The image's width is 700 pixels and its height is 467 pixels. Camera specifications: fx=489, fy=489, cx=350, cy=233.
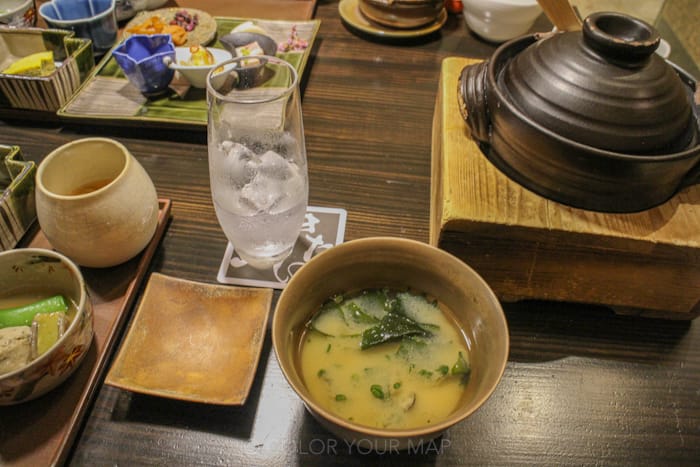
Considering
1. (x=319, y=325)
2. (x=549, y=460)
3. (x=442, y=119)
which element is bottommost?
(x=549, y=460)

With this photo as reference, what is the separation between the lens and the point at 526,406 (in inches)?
38.4

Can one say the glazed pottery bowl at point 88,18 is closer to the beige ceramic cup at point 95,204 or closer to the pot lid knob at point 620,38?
the beige ceramic cup at point 95,204

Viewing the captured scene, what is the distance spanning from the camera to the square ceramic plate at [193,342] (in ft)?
2.97

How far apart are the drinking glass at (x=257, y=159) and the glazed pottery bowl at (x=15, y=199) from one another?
1.56ft

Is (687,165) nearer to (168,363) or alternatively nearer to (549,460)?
(549,460)

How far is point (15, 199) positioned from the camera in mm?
1151

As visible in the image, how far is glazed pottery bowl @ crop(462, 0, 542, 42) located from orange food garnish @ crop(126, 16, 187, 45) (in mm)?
1145

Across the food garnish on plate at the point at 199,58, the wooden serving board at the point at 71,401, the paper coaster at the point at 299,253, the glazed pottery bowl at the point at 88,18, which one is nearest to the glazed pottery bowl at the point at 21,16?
the glazed pottery bowl at the point at 88,18

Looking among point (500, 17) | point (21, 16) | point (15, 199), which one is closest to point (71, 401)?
point (15, 199)

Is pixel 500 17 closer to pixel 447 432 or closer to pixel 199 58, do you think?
pixel 199 58

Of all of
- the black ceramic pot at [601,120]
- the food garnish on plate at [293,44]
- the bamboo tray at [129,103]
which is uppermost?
the black ceramic pot at [601,120]

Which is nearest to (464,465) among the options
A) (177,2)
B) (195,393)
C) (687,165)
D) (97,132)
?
(195,393)

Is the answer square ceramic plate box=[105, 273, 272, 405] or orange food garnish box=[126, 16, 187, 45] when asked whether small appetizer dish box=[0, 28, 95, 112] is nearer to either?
orange food garnish box=[126, 16, 187, 45]

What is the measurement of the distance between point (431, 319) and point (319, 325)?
0.71 ft
